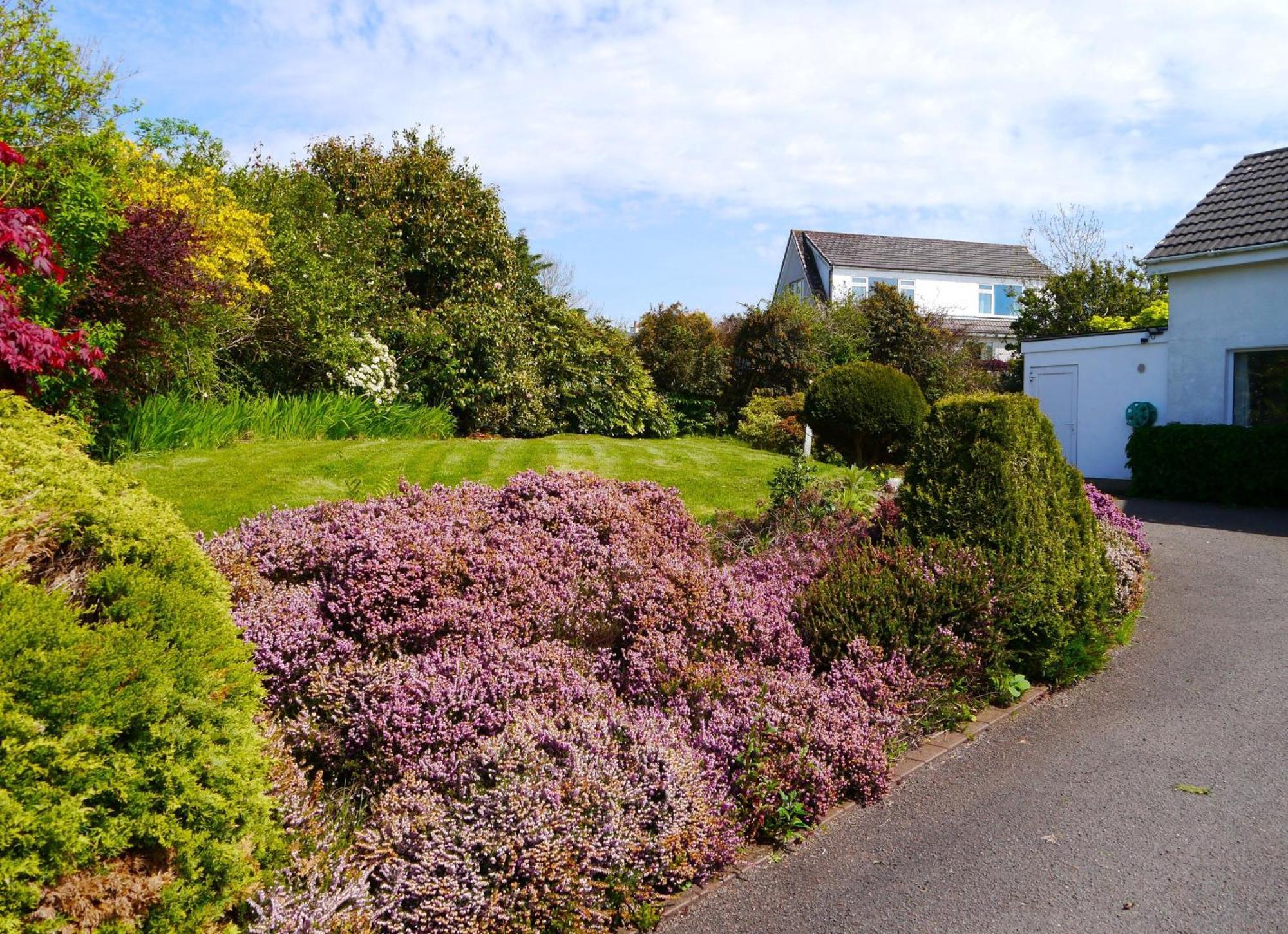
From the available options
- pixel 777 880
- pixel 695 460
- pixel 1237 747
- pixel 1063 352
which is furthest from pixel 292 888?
pixel 1063 352

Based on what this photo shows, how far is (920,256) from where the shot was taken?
150ft

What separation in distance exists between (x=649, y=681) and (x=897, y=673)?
55.8 inches

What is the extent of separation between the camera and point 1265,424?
14516 mm

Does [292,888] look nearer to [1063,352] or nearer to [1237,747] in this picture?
[1237,747]

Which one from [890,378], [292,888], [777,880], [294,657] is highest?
[890,378]

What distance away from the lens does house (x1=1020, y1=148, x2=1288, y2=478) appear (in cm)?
1489

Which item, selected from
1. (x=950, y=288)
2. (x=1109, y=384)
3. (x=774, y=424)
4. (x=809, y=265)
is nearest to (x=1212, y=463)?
(x=1109, y=384)

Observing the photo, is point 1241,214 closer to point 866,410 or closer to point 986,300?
point 866,410

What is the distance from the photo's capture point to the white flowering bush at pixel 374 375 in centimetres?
1448

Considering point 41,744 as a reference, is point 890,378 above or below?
above

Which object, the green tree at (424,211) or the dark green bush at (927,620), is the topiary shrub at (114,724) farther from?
the green tree at (424,211)

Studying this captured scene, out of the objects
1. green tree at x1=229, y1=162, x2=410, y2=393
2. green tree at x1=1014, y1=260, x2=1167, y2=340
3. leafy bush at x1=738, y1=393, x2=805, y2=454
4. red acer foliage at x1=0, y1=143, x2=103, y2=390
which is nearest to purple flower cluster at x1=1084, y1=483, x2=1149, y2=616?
leafy bush at x1=738, y1=393, x2=805, y2=454

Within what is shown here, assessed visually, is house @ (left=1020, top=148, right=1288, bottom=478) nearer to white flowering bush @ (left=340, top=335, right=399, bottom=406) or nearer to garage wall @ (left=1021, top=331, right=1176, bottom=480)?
garage wall @ (left=1021, top=331, right=1176, bottom=480)

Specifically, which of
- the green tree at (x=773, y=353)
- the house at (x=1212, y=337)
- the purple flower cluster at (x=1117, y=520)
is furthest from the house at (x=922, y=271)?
the purple flower cluster at (x=1117, y=520)
